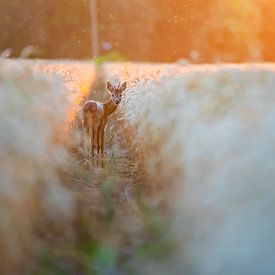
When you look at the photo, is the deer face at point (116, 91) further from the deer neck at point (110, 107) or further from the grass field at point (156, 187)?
the grass field at point (156, 187)

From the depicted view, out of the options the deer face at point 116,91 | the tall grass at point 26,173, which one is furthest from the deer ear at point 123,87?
the tall grass at point 26,173

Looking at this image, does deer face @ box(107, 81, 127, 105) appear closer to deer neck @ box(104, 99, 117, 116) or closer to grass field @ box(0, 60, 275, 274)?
deer neck @ box(104, 99, 117, 116)

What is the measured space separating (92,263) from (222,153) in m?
0.58

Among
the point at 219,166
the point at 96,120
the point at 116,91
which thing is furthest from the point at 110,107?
the point at 219,166

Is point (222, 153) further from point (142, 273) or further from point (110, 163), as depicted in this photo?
point (110, 163)

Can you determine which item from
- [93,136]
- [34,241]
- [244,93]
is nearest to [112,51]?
[93,136]

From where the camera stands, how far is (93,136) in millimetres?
3955

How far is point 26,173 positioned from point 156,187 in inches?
27.8

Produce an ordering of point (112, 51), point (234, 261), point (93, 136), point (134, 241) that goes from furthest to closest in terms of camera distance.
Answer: point (112, 51) → point (93, 136) → point (134, 241) → point (234, 261)

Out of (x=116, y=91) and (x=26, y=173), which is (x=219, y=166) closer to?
(x=26, y=173)

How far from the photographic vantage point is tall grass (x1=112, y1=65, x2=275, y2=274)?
7.49 feet

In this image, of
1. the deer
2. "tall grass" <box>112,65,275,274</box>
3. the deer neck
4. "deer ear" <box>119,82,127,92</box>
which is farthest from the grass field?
"deer ear" <box>119,82,127,92</box>

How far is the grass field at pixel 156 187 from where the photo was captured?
2.30 m

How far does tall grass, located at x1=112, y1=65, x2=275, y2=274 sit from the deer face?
88 centimetres
